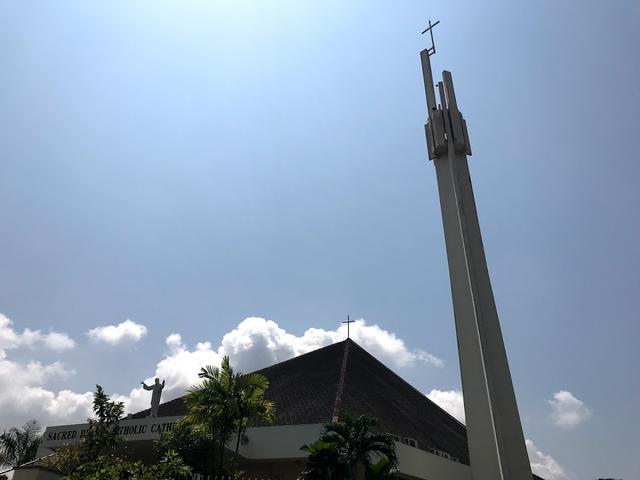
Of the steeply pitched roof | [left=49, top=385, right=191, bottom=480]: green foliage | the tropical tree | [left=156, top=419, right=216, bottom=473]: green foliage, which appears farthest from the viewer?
the steeply pitched roof

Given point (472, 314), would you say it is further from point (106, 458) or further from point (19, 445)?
point (19, 445)

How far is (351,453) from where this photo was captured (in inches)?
704

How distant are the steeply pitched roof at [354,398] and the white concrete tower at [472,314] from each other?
24.3 ft

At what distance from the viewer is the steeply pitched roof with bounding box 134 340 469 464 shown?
27766 millimetres

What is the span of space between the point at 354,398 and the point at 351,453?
35.5 feet

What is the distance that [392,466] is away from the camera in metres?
18.1

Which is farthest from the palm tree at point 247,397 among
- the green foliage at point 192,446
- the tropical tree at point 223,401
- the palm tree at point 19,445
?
the palm tree at point 19,445

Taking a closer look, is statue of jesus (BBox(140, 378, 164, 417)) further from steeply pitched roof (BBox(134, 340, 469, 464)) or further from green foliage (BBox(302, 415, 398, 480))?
green foliage (BBox(302, 415, 398, 480))

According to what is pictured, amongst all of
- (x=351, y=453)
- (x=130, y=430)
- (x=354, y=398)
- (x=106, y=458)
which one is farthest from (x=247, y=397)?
(x=354, y=398)

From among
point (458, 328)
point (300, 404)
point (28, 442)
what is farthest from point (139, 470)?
point (28, 442)

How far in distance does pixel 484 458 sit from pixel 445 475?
37.4 feet

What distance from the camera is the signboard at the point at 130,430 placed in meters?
25.1

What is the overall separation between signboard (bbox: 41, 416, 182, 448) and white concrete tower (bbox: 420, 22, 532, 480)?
44.8 ft

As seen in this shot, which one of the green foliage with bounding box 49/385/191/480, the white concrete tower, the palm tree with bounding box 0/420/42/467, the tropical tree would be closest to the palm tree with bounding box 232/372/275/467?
the tropical tree
